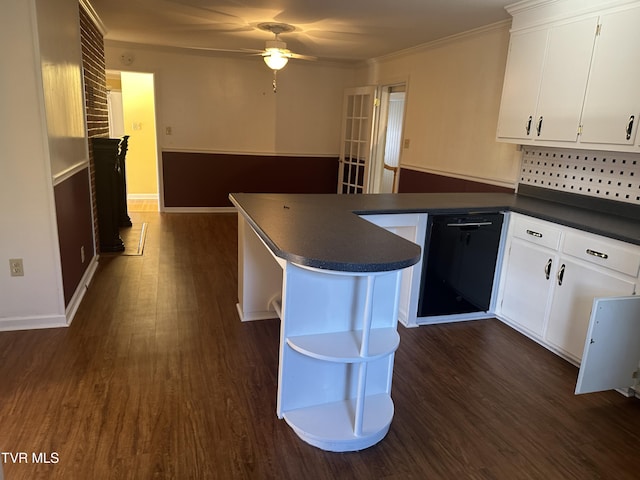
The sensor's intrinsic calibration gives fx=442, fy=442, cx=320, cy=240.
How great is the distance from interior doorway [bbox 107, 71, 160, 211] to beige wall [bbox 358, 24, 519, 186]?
405 cm

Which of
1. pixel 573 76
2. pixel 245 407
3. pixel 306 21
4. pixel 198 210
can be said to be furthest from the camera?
pixel 198 210

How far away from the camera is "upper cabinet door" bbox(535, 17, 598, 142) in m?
2.79

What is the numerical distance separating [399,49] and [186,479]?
4931mm

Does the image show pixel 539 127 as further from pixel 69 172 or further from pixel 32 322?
pixel 32 322

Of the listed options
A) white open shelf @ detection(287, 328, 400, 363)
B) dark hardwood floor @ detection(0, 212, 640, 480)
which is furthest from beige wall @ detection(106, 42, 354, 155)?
white open shelf @ detection(287, 328, 400, 363)

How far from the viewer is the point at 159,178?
6.34m

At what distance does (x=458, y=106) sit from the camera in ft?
14.2

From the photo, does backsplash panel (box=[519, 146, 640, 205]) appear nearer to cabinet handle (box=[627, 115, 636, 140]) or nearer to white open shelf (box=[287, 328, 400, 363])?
cabinet handle (box=[627, 115, 636, 140])

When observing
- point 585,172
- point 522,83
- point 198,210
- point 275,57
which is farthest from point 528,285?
point 198,210

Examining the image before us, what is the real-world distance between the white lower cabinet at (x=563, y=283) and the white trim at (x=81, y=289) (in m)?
3.04

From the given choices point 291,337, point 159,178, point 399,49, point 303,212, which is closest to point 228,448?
point 291,337

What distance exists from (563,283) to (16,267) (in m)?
3.37

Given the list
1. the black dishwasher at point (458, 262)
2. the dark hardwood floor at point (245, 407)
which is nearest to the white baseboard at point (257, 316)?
the dark hardwood floor at point (245, 407)

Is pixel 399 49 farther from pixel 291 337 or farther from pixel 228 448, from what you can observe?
pixel 228 448
